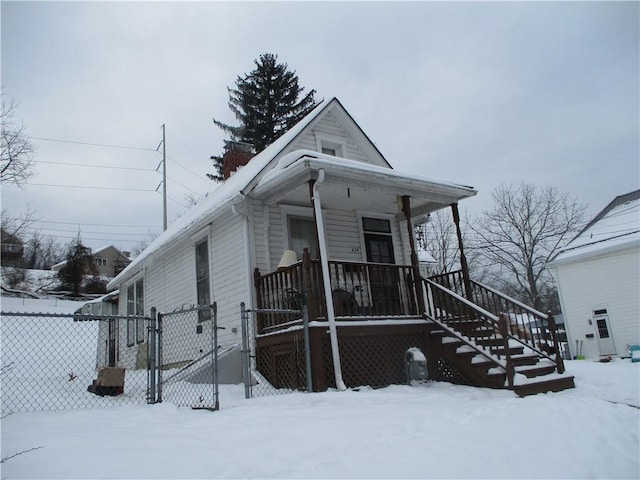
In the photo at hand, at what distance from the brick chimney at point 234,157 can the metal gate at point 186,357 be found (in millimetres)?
5336

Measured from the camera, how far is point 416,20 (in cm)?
1508

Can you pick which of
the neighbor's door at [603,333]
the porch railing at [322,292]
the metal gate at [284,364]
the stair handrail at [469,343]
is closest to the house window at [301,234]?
the porch railing at [322,292]

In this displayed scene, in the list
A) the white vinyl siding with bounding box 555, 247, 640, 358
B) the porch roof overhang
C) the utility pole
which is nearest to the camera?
the porch roof overhang

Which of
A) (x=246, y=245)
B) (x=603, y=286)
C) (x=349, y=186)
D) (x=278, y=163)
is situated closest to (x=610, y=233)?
(x=603, y=286)

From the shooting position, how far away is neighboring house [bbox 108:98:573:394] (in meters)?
7.99

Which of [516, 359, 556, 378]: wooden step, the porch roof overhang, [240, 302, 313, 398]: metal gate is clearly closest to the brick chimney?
the porch roof overhang

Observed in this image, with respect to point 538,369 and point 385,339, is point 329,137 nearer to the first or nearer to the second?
point 385,339

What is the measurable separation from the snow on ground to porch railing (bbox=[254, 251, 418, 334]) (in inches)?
88.7

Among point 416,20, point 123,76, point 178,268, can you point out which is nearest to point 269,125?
point 123,76

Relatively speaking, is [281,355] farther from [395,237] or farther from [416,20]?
[416,20]

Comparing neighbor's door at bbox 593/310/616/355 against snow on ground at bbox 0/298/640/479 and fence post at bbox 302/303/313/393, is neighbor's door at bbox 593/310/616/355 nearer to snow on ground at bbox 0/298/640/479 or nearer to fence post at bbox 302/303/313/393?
snow on ground at bbox 0/298/640/479

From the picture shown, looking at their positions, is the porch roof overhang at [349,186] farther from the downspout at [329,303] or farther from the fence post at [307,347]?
the fence post at [307,347]

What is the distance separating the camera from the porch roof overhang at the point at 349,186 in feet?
27.2

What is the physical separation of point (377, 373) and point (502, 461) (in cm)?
467
